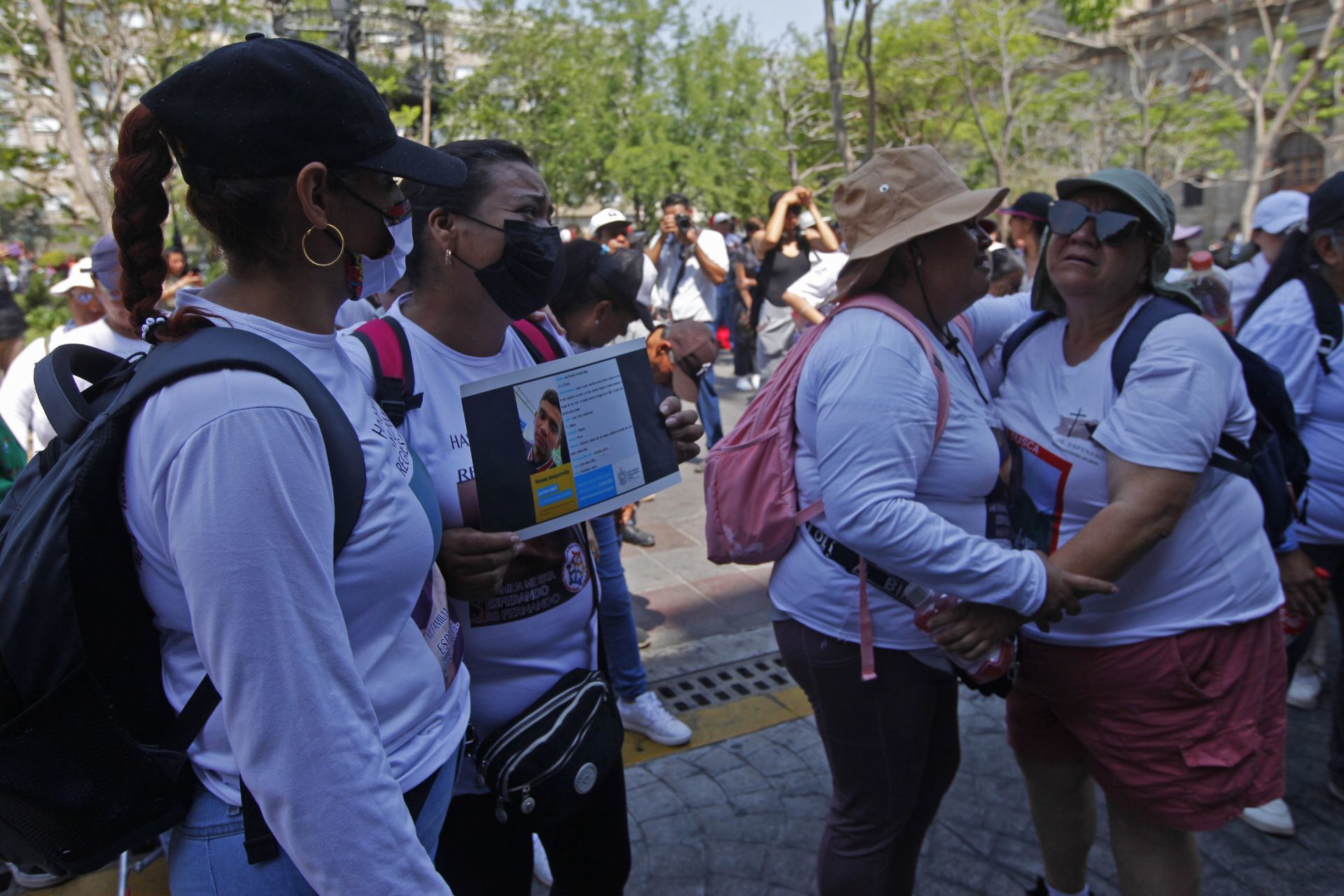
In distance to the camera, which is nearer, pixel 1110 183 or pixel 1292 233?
pixel 1110 183

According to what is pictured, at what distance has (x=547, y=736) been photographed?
195 cm

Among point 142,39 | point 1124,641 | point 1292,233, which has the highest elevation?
point 142,39

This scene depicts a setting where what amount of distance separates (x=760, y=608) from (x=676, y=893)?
2467mm

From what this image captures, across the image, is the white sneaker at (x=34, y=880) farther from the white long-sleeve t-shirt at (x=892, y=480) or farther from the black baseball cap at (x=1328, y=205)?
the black baseball cap at (x=1328, y=205)

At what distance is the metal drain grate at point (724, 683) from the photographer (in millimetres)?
4289

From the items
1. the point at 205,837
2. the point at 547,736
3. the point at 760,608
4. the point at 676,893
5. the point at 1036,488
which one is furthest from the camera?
the point at 760,608

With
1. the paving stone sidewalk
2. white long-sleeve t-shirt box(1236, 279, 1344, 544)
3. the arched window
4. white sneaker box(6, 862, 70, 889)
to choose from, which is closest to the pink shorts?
the paving stone sidewalk

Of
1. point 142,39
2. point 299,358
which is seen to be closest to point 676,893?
point 299,358

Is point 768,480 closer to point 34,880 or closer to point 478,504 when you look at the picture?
point 478,504

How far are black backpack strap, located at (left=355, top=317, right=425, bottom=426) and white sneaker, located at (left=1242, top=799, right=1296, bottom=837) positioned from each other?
3114 mm

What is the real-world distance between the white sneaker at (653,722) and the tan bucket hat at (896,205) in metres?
2.23

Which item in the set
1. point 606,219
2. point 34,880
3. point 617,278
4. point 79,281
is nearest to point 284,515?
point 617,278

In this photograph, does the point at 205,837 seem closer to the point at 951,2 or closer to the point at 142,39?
the point at 142,39

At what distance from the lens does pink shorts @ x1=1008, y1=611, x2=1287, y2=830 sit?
229 centimetres
